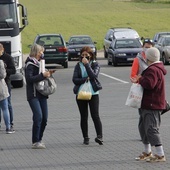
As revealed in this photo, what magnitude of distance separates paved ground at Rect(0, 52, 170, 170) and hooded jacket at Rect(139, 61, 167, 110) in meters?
0.87

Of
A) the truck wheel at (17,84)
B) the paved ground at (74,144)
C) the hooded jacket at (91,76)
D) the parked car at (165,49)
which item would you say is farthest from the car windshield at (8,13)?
the parked car at (165,49)

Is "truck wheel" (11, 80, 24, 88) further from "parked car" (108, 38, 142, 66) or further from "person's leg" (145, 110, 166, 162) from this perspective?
"person's leg" (145, 110, 166, 162)

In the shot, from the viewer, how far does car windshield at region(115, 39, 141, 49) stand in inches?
1619

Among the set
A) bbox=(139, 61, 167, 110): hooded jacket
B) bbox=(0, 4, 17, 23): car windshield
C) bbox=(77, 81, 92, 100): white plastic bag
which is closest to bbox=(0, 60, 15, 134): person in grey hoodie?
bbox=(77, 81, 92, 100): white plastic bag

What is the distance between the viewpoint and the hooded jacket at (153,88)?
11.0m

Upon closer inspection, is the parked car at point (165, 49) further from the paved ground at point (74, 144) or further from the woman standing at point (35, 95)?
the woman standing at point (35, 95)

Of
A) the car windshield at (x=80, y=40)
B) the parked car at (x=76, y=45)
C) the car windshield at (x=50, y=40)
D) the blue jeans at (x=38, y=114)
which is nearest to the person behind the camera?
the blue jeans at (x=38, y=114)

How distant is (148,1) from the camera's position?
105 meters

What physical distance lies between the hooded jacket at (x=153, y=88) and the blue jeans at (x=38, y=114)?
2556 millimetres

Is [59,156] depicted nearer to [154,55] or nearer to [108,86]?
[154,55]

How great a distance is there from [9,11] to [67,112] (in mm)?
8259

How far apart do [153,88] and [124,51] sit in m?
28.7

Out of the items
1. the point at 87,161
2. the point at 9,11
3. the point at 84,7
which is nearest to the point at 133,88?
the point at 87,161

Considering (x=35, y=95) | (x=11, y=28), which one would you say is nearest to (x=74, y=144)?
(x=35, y=95)
